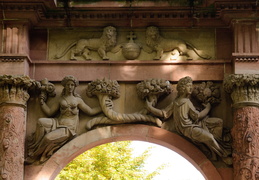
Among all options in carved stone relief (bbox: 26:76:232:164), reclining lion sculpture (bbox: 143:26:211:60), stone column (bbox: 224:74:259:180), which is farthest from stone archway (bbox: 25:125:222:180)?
reclining lion sculpture (bbox: 143:26:211:60)

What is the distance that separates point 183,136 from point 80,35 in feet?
8.19

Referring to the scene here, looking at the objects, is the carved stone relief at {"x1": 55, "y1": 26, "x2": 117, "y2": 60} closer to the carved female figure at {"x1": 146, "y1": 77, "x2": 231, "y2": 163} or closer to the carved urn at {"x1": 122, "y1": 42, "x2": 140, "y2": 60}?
the carved urn at {"x1": 122, "y1": 42, "x2": 140, "y2": 60}

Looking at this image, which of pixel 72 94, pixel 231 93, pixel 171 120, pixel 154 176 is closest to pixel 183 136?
pixel 171 120

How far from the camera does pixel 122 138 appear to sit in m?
11.2

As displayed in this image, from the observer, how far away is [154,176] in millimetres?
22766

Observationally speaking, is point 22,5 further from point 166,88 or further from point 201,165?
point 201,165

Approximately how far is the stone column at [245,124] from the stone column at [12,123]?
3260 millimetres

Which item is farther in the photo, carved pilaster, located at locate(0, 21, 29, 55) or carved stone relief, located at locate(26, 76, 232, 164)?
carved pilaster, located at locate(0, 21, 29, 55)

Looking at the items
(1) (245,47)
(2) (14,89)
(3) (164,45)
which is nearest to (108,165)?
(3) (164,45)

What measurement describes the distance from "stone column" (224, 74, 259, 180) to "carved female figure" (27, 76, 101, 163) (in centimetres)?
222

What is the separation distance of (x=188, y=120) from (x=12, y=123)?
9.09ft

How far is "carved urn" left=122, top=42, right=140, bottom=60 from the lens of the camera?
37.6 ft

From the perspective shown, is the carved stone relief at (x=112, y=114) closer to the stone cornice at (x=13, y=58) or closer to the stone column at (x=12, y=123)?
the stone column at (x=12, y=123)

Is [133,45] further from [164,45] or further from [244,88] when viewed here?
[244,88]
